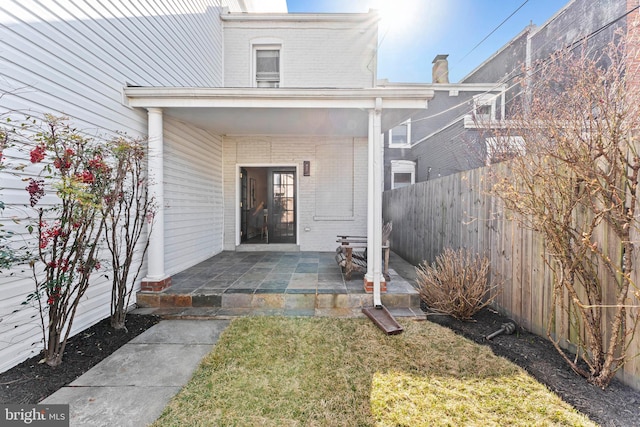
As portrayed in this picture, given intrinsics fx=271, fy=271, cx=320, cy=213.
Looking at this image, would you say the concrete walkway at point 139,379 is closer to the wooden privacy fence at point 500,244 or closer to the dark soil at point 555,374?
the dark soil at point 555,374

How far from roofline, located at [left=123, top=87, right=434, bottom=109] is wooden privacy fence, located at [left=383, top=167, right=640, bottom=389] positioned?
1404mm

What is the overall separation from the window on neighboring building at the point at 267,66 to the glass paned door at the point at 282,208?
2190mm

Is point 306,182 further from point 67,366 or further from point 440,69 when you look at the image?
point 440,69

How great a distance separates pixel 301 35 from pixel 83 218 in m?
6.08

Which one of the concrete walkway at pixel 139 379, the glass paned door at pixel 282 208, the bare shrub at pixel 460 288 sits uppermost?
the glass paned door at pixel 282 208

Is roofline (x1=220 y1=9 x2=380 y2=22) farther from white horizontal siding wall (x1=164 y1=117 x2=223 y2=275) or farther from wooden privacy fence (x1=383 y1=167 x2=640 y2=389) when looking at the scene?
wooden privacy fence (x1=383 y1=167 x2=640 y2=389)

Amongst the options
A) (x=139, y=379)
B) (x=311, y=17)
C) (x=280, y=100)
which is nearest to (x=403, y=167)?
(x=311, y=17)

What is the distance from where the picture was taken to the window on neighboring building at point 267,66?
6.54 m

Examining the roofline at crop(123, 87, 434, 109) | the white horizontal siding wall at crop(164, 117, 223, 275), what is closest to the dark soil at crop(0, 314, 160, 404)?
the white horizontal siding wall at crop(164, 117, 223, 275)

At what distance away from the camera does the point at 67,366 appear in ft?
7.55

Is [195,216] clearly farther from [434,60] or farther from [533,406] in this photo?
[434,60]

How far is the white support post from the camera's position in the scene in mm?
3588

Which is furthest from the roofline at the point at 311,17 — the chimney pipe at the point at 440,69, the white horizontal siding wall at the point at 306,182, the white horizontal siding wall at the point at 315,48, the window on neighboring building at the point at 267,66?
the chimney pipe at the point at 440,69

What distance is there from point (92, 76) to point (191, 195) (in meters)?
2.31
